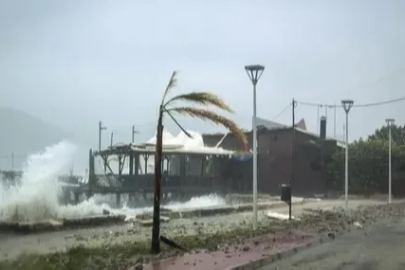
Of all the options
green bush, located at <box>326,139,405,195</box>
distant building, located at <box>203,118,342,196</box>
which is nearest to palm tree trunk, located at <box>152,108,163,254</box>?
distant building, located at <box>203,118,342,196</box>

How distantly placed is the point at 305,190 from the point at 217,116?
3521cm

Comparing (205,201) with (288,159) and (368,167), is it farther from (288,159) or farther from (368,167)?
(368,167)

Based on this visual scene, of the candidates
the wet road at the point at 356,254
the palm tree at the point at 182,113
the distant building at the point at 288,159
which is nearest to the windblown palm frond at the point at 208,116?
the palm tree at the point at 182,113

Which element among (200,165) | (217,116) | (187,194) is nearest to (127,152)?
(187,194)

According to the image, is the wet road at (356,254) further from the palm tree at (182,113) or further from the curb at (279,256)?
the palm tree at (182,113)

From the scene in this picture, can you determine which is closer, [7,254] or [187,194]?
[7,254]

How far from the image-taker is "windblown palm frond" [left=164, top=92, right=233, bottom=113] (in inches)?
601

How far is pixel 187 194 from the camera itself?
4128 cm

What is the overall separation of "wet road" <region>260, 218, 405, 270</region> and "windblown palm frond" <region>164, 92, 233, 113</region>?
12.6 ft

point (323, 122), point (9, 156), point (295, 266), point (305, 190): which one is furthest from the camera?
point (323, 122)

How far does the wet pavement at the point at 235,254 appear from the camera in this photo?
1327cm

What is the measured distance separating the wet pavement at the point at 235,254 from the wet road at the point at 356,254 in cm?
60

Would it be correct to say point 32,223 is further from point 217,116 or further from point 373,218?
point 373,218

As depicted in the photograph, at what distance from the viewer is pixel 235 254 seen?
15.1m
